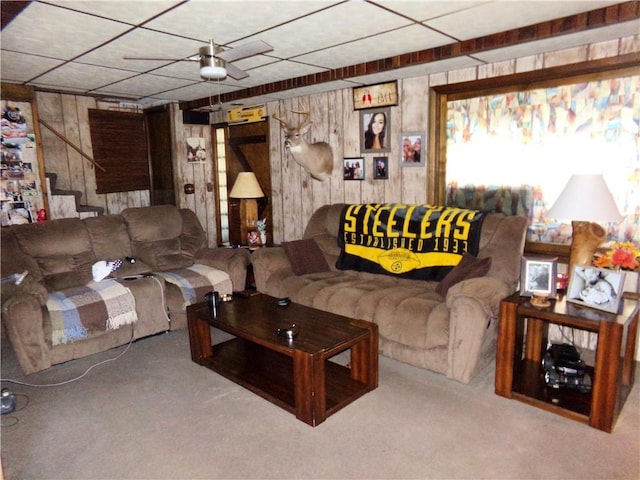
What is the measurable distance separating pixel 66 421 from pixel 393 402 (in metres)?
1.87

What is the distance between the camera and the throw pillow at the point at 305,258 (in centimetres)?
379

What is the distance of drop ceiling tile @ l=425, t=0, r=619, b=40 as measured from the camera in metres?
2.31

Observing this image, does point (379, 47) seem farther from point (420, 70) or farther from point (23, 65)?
point (23, 65)

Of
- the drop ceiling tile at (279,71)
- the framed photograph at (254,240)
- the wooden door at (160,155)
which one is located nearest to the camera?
the drop ceiling tile at (279,71)

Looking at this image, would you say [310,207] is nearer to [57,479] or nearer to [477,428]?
[477,428]

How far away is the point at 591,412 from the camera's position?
226cm

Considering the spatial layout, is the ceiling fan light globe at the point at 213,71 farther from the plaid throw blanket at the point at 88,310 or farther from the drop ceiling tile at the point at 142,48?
the plaid throw blanket at the point at 88,310

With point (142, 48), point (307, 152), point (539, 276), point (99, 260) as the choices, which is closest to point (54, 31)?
point (142, 48)

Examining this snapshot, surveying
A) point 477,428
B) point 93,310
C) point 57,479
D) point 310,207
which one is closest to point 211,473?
point 57,479

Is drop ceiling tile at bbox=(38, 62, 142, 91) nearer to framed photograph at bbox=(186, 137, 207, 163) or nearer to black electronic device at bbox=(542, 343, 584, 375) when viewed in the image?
framed photograph at bbox=(186, 137, 207, 163)

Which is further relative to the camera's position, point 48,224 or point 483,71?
point 48,224

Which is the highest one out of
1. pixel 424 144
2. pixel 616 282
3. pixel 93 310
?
pixel 424 144

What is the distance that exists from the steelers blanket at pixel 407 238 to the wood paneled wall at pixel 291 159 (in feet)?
1.23

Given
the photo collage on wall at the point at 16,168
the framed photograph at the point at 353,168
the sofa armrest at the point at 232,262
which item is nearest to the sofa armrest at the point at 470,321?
the framed photograph at the point at 353,168
